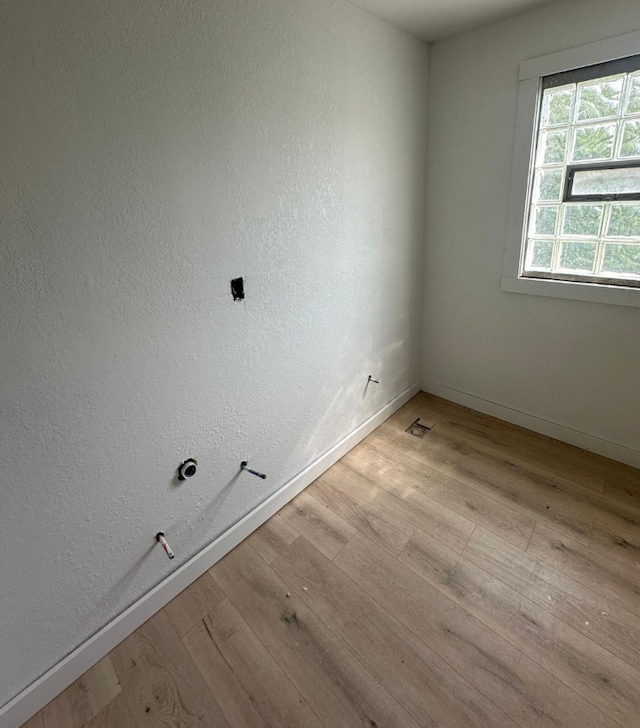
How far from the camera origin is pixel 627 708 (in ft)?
3.55

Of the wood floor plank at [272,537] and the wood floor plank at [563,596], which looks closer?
the wood floor plank at [563,596]

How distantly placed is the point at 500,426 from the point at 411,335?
82cm

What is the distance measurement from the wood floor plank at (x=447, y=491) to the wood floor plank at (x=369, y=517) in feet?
0.73

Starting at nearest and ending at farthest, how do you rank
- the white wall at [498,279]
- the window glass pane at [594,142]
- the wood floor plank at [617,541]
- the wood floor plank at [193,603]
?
the wood floor plank at [193,603] → the wood floor plank at [617,541] → the window glass pane at [594,142] → the white wall at [498,279]

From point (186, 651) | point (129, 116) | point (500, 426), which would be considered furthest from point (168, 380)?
point (500, 426)

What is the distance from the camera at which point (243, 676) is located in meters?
1.20

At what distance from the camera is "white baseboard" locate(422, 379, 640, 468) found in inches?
79.8

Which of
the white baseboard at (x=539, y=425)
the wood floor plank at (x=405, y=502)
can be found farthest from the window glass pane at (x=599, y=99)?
the wood floor plank at (x=405, y=502)

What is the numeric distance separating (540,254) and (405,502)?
5.02 feet

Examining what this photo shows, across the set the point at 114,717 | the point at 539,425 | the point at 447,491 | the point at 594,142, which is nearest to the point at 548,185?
the point at 594,142

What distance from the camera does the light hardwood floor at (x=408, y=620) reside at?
112 cm

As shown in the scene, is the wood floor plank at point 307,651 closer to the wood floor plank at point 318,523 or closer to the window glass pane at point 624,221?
the wood floor plank at point 318,523

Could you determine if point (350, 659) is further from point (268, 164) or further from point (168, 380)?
point (268, 164)

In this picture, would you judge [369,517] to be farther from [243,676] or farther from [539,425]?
[539,425]
